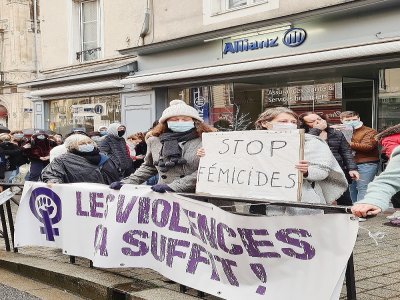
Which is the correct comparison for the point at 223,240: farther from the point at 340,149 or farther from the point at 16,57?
the point at 16,57

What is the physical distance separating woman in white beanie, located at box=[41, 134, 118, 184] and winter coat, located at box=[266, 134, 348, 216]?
2720mm

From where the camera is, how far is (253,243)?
400 cm

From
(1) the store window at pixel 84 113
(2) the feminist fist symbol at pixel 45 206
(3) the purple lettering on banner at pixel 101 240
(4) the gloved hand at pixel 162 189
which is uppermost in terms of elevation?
(1) the store window at pixel 84 113

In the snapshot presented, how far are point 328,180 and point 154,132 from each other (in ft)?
5.91

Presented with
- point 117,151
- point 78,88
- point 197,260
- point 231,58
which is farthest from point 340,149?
point 78,88

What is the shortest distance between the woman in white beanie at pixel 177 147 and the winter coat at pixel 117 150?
171 inches

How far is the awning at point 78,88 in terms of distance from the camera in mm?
14727

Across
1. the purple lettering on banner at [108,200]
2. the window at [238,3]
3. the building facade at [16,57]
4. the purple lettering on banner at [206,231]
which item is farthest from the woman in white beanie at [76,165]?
the building facade at [16,57]

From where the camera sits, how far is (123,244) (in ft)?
17.1

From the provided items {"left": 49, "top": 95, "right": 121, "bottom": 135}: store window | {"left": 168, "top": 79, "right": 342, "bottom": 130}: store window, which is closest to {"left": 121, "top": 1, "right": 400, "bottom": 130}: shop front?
{"left": 168, "top": 79, "right": 342, "bottom": 130}: store window

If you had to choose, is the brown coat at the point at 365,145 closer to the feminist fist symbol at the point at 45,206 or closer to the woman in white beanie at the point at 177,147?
the woman in white beanie at the point at 177,147

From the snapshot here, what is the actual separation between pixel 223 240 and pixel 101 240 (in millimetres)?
1652

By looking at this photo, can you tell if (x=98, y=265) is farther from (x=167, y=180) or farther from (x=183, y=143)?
(x=183, y=143)

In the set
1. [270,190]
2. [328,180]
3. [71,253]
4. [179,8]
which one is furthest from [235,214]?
[179,8]
